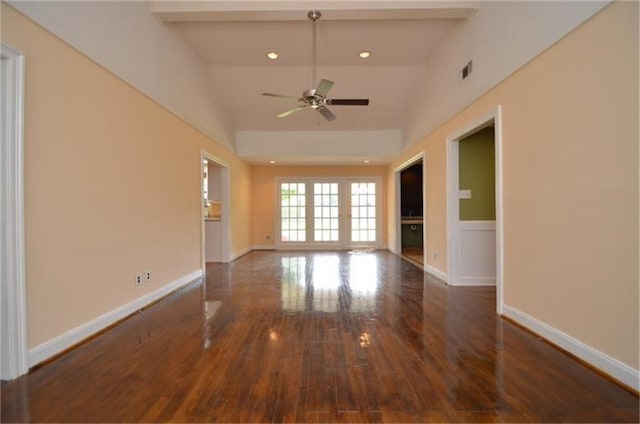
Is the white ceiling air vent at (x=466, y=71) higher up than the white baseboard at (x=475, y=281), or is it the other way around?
the white ceiling air vent at (x=466, y=71)

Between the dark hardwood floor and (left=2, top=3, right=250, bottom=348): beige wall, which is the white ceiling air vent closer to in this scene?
the dark hardwood floor

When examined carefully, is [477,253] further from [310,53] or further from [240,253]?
[240,253]

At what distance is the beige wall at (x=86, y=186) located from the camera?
6.89 feet

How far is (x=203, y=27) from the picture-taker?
13.5ft

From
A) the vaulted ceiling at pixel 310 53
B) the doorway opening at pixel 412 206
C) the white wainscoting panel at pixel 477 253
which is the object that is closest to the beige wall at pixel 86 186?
the vaulted ceiling at pixel 310 53

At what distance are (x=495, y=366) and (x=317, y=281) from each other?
2850 millimetres

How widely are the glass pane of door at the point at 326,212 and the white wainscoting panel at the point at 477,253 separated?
4635 millimetres

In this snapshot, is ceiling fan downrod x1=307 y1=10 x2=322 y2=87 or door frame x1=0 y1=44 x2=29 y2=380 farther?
ceiling fan downrod x1=307 y1=10 x2=322 y2=87

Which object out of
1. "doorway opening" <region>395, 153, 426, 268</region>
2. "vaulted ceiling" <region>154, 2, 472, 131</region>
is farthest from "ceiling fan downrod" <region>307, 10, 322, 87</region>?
"doorway opening" <region>395, 153, 426, 268</region>

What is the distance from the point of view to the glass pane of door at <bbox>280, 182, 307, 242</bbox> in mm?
8680

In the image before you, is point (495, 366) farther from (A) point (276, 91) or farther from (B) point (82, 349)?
(A) point (276, 91)

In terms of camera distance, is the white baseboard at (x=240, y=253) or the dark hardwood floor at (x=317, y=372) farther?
the white baseboard at (x=240, y=253)

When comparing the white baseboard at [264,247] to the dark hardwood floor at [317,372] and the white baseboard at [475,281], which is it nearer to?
the dark hardwood floor at [317,372]

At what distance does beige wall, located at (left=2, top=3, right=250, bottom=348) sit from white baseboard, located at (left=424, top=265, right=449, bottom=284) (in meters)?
3.82
